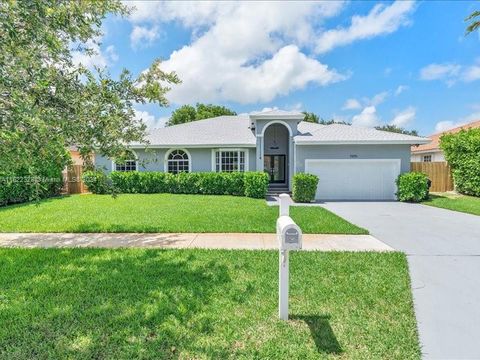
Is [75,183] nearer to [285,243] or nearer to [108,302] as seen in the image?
[108,302]

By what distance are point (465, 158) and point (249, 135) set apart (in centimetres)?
1323

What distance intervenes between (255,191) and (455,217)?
8921 millimetres

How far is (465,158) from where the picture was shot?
17.5 m

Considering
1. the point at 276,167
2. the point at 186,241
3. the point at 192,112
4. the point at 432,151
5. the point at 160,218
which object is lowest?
the point at 186,241

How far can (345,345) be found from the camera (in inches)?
128

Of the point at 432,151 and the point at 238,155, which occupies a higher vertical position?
the point at 432,151

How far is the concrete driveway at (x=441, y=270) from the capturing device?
11.2 feet

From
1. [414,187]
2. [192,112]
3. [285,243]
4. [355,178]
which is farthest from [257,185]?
[192,112]

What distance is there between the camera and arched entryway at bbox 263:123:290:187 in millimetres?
19844

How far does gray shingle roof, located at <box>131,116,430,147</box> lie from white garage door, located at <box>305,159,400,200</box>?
47.2 inches

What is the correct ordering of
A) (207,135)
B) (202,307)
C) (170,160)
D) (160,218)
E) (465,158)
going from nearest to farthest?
(202,307) → (160,218) → (465,158) → (170,160) → (207,135)

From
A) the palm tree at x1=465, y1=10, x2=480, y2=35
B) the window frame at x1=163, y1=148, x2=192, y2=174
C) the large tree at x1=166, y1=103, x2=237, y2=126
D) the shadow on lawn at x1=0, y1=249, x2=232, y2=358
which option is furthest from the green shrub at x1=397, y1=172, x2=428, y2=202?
the large tree at x1=166, y1=103, x2=237, y2=126

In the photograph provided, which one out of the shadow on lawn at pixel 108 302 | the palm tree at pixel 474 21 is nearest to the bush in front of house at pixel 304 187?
the shadow on lawn at pixel 108 302

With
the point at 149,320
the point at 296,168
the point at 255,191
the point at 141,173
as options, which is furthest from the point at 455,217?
the point at 141,173
